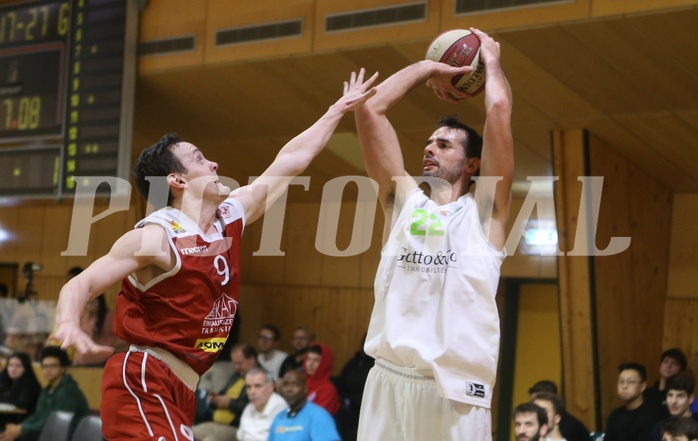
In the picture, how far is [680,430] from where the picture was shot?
616 centimetres

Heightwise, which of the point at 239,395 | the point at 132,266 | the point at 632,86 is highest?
the point at 632,86

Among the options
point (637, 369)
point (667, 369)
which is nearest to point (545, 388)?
point (637, 369)

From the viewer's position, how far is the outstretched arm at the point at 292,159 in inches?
187

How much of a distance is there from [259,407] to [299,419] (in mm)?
781

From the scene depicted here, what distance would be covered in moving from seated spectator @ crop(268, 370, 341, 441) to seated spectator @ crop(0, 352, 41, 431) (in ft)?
10.3

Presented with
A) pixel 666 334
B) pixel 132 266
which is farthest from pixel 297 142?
→ pixel 666 334

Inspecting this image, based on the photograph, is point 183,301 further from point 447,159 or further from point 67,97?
point 67,97

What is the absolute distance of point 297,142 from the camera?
195 inches

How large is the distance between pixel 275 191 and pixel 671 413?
4.13 metres

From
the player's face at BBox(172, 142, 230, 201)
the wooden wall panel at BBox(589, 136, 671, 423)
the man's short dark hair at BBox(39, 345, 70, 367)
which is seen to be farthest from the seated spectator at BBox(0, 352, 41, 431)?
the player's face at BBox(172, 142, 230, 201)

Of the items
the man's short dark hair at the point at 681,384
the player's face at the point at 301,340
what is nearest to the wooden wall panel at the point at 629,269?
the man's short dark hair at the point at 681,384

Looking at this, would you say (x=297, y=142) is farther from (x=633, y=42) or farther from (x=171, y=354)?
(x=633, y=42)

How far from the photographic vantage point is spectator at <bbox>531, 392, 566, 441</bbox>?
7117 mm

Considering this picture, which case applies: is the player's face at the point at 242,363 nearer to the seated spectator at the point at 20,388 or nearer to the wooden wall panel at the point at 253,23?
the seated spectator at the point at 20,388
